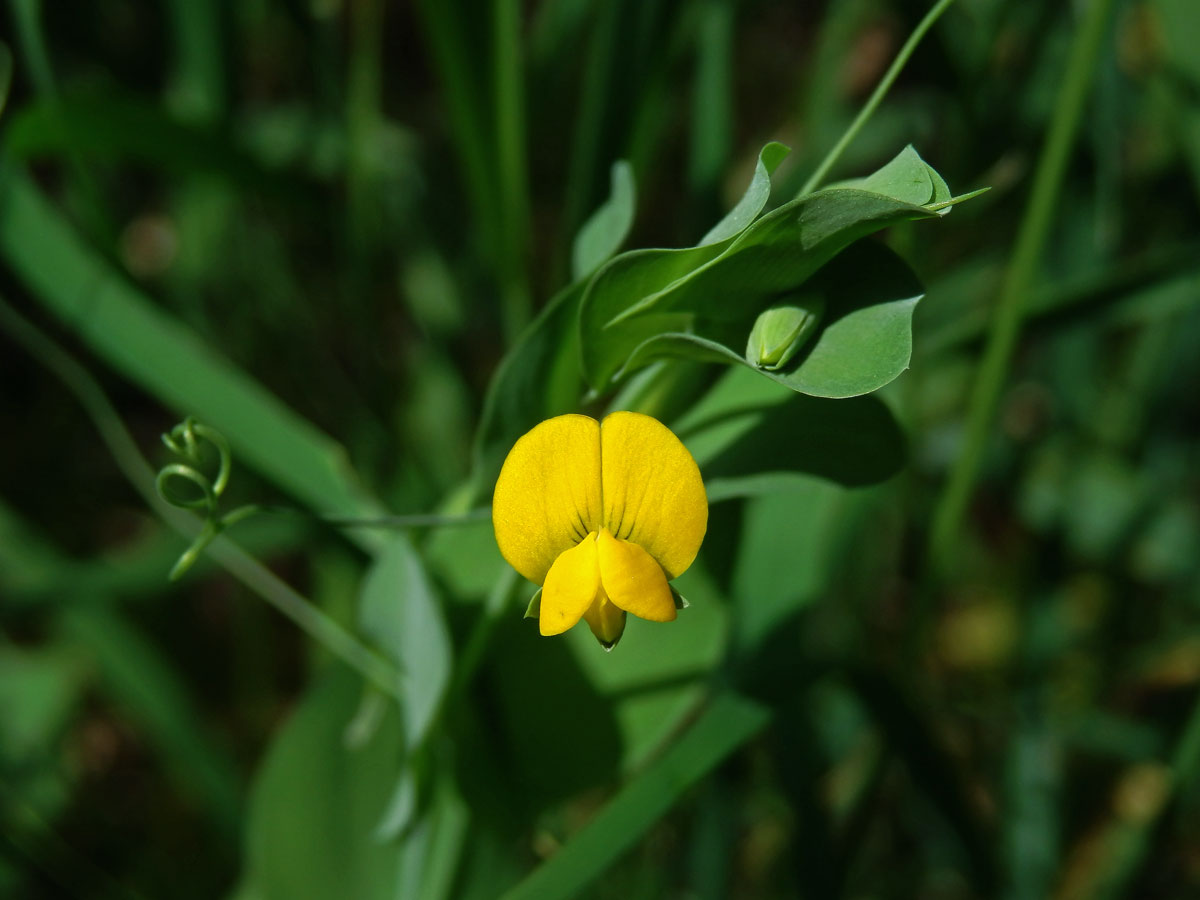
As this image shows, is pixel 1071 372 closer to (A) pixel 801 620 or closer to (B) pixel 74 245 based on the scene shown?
(A) pixel 801 620

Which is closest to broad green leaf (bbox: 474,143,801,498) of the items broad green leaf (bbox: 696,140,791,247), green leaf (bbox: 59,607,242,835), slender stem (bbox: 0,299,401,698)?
broad green leaf (bbox: 696,140,791,247)

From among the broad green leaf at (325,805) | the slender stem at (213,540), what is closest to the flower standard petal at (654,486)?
the slender stem at (213,540)

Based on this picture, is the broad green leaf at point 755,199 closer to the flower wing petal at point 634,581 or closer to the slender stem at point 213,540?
the flower wing petal at point 634,581

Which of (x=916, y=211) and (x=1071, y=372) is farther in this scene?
(x=1071, y=372)

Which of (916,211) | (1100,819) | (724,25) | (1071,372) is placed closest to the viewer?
(916,211)

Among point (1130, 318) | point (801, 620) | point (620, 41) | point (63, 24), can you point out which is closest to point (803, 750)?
point (801, 620)

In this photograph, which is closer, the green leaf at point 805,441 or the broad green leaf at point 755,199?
the broad green leaf at point 755,199
